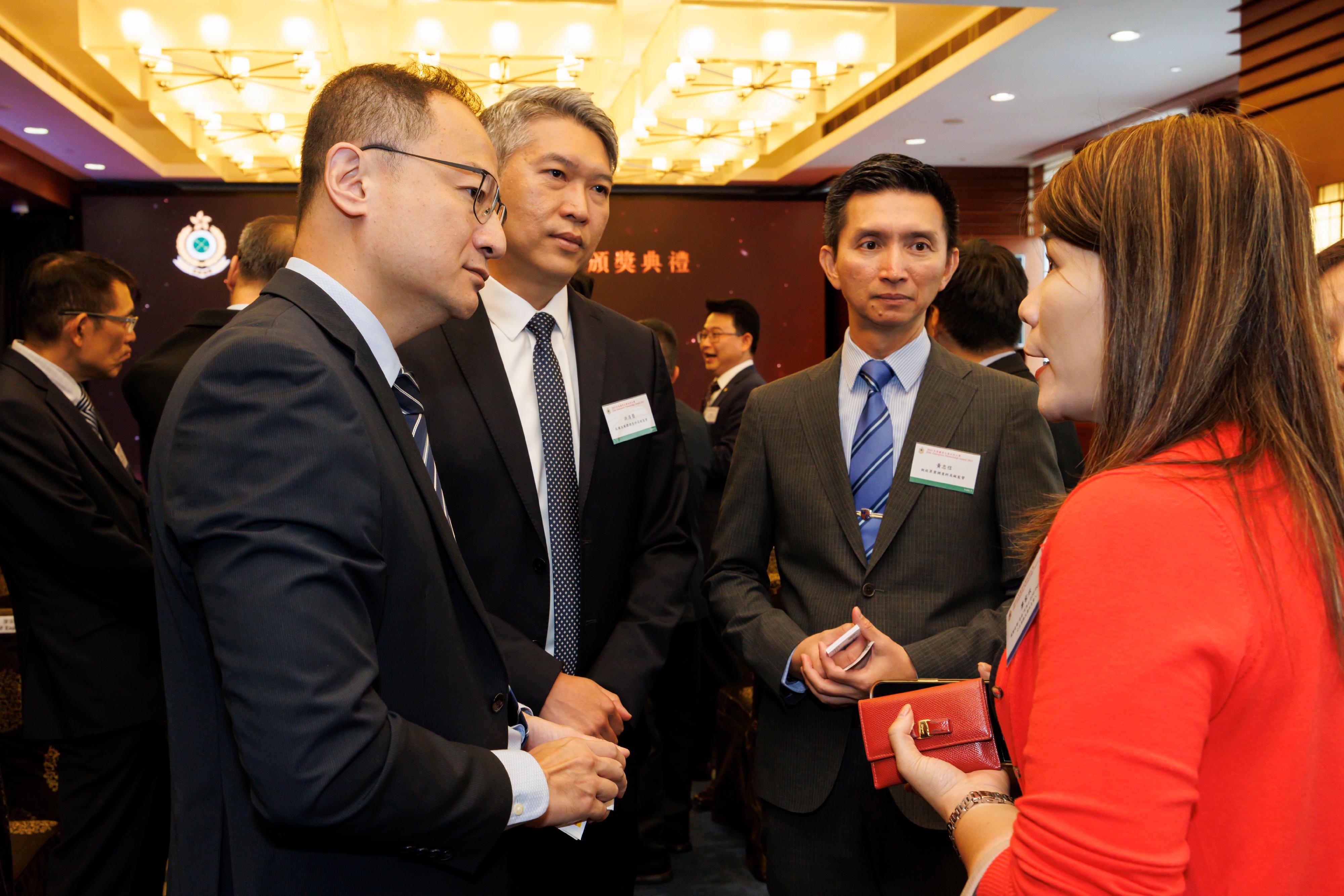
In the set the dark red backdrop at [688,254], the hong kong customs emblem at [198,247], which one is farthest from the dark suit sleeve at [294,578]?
the hong kong customs emblem at [198,247]

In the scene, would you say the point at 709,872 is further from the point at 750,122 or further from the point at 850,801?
the point at 750,122

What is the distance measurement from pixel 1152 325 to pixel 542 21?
18.8 feet

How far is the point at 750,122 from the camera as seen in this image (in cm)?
718

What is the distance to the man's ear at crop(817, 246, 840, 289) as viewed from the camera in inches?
79.4

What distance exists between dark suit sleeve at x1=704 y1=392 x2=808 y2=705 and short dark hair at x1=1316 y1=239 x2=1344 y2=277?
4.02 ft

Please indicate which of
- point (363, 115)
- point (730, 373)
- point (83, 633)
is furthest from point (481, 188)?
point (730, 373)

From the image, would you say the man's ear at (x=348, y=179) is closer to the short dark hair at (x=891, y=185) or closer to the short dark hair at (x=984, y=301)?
the short dark hair at (x=891, y=185)

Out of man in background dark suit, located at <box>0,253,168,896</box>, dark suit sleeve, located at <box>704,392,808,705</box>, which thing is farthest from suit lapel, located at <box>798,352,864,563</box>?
man in background dark suit, located at <box>0,253,168,896</box>

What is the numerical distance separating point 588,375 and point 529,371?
4.7 inches

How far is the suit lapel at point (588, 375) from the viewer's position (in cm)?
181

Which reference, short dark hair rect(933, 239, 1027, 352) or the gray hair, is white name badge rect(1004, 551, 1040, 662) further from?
short dark hair rect(933, 239, 1027, 352)

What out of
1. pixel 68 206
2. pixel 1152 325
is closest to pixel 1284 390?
pixel 1152 325

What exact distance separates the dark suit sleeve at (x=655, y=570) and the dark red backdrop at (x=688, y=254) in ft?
21.6

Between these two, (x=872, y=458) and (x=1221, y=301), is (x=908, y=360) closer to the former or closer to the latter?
(x=872, y=458)
